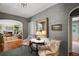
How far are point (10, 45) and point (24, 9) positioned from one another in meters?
0.75

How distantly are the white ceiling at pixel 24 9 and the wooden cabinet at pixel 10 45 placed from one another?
0.52 meters

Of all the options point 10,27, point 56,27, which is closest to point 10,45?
point 10,27

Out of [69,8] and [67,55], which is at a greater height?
[69,8]

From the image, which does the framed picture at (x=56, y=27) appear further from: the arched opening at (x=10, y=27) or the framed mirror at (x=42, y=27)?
the arched opening at (x=10, y=27)

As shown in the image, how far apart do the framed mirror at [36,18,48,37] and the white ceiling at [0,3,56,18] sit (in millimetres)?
206

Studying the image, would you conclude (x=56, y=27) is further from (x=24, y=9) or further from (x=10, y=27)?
(x=10, y=27)

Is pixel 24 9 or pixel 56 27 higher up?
pixel 24 9

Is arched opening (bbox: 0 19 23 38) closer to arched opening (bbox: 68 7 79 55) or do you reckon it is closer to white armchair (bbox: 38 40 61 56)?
white armchair (bbox: 38 40 61 56)

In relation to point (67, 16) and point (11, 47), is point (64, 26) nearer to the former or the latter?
point (67, 16)

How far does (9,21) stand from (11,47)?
50 cm

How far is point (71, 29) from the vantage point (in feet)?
6.71

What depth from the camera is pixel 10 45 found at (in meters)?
2.11

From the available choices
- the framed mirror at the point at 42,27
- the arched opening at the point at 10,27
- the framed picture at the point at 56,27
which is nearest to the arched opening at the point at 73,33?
the framed picture at the point at 56,27

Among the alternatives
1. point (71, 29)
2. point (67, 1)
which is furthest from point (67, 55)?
point (67, 1)
